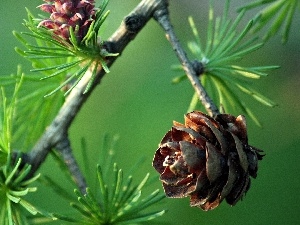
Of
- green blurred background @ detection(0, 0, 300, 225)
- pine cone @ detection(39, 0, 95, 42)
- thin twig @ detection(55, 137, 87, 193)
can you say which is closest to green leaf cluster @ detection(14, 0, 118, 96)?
pine cone @ detection(39, 0, 95, 42)

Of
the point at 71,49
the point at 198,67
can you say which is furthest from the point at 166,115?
the point at 71,49

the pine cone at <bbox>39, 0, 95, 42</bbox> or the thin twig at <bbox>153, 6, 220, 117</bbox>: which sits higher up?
the pine cone at <bbox>39, 0, 95, 42</bbox>

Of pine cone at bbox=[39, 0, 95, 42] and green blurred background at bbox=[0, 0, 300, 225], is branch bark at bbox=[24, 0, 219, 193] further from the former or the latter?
green blurred background at bbox=[0, 0, 300, 225]

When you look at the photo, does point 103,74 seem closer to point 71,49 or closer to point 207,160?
point 71,49

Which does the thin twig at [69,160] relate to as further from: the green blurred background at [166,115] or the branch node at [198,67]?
the green blurred background at [166,115]

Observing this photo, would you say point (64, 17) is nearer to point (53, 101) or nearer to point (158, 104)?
point (53, 101)

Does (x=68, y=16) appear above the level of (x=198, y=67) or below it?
above

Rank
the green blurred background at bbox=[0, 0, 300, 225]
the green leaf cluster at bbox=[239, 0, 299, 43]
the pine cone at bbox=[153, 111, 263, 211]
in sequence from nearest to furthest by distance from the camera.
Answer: the pine cone at bbox=[153, 111, 263, 211]
the green leaf cluster at bbox=[239, 0, 299, 43]
the green blurred background at bbox=[0, 0, 300, 225]
